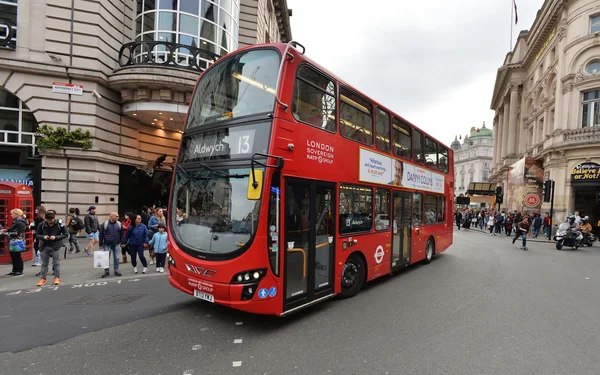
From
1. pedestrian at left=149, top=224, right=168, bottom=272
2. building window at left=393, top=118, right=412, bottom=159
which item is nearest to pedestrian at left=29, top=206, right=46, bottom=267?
pedestrian at left=149, top=224, right=168, bottom=272

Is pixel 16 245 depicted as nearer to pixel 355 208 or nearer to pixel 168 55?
pixel 355 208

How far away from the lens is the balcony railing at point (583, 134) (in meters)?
21.5

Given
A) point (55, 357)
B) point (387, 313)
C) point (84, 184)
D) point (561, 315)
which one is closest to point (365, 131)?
point (387, 313)

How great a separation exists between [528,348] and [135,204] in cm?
1607

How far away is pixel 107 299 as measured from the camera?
5918 millimetres

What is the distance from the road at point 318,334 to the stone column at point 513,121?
36.3 meters

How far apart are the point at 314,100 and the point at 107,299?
5500 mm

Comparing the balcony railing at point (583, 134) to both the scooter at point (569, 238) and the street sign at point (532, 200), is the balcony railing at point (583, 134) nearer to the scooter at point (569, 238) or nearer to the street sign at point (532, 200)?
the street sign at point (532, 200)

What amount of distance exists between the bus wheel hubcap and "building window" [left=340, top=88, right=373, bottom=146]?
260cm

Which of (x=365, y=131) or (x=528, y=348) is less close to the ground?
(x=365, y=131)

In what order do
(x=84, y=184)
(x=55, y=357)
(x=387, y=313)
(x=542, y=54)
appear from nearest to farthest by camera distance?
(x=55, y=357), (x=387, y=313), (x=84, y=184), (x=542, y=54)

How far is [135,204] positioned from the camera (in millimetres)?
15328

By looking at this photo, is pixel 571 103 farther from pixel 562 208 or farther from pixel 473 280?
pixel 473 280

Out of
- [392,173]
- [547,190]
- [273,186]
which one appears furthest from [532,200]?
[273,186]
